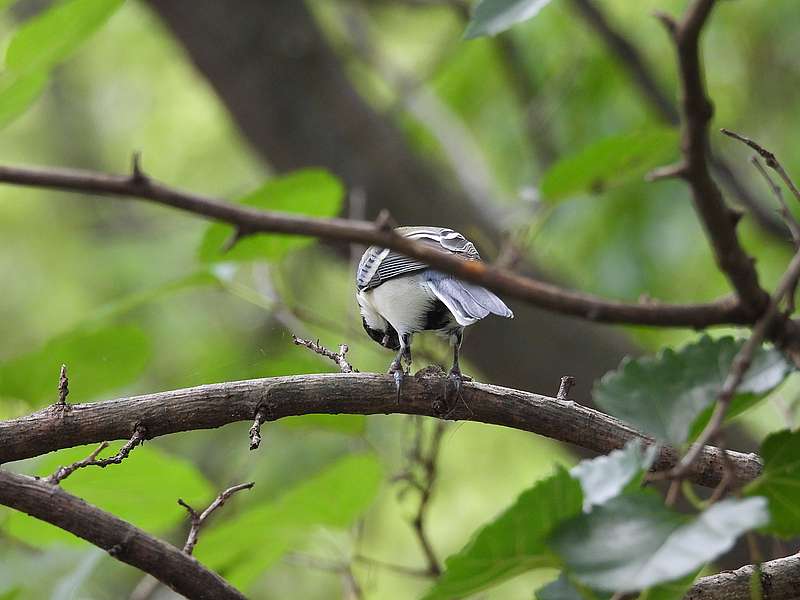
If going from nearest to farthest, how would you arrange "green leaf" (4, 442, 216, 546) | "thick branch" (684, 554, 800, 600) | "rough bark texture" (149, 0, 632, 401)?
"thick branch" (684, 554, 800, 600)
"green leaf" (4, 442, 216, 546)
"rough bark texture" (149, 0, 632, 401)

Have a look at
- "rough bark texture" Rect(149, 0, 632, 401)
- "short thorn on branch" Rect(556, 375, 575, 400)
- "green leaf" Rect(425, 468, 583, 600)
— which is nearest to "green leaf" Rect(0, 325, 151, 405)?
"short thorn on branch" Rect(556, 375, 575, 400)

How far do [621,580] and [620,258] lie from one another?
3912 mm

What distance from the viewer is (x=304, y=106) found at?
4.88m

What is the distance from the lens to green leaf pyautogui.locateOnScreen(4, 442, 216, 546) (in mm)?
1854

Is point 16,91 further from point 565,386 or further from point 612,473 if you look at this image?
point 612,473

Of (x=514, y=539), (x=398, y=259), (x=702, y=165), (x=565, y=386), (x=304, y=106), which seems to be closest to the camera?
(x=702, y=165)

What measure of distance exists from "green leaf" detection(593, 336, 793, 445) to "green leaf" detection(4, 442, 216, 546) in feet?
3.82

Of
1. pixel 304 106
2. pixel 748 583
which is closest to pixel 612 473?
pixel 748 583

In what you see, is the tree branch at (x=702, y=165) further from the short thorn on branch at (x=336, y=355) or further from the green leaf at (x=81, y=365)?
the green leaf at (x=81, y=365)

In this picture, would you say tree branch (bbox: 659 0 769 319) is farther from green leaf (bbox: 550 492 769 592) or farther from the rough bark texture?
the rough bark texture

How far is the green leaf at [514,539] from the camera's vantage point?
2.80ft

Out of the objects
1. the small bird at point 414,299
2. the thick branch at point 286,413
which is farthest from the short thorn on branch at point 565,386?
the small bird at point 414,299

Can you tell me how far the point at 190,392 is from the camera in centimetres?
145

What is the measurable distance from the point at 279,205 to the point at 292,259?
4642 mm
